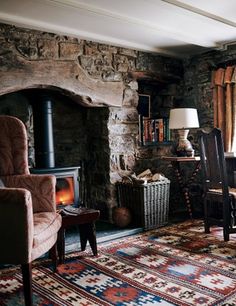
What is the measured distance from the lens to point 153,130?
180 inches

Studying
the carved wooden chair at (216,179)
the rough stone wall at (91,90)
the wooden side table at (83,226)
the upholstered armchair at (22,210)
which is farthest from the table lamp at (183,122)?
the upholstered armchair at (22,210)

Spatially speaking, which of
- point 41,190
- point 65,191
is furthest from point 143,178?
point 41,190

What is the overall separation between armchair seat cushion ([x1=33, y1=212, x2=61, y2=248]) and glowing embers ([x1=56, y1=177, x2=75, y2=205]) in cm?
95

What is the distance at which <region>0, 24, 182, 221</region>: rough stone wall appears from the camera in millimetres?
3289

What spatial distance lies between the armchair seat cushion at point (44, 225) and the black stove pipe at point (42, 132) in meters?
1.08

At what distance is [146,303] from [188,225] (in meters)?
1.97

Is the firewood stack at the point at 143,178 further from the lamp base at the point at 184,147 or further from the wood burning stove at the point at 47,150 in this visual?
the wood burning stove at the point at 47,150

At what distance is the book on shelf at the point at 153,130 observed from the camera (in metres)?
4.50

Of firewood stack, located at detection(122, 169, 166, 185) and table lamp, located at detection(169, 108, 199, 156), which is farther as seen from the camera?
table lamp, located at detection(169, 108, 199, 156)

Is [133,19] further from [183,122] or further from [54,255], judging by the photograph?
[54,255]

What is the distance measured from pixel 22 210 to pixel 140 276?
1.05 meters

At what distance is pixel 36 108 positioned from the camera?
11.9 ft

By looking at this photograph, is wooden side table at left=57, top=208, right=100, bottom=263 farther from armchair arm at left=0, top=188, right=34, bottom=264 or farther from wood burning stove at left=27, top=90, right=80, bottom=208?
armchair arm at left=0, top=188, right=34, bottom=264

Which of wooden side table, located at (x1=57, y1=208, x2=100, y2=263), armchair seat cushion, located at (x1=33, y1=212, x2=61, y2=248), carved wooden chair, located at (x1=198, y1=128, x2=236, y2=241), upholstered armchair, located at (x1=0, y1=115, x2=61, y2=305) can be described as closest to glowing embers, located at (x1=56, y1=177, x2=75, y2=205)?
wooden side table, located at (x1=57, y1=208, x2=100, y2=263)
